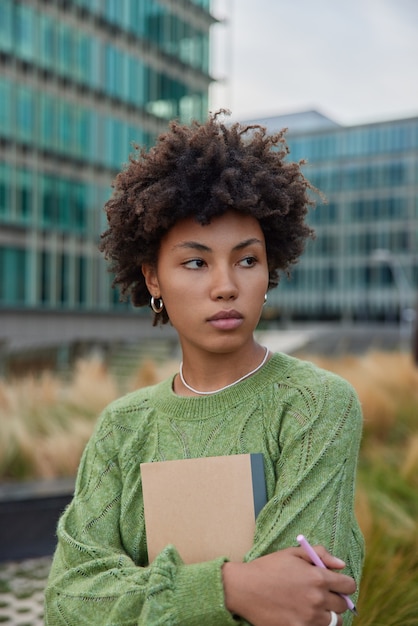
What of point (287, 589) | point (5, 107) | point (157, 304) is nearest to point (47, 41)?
point (5, 107)

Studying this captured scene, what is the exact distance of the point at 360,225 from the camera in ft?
225

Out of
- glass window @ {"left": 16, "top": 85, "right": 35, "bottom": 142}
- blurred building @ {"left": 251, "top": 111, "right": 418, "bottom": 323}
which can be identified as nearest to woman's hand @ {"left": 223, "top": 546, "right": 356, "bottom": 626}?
glass window @ {"left": 16, "top": 85, "right": 35, "bottom": 142}

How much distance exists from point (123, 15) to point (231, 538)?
3150 centimetres

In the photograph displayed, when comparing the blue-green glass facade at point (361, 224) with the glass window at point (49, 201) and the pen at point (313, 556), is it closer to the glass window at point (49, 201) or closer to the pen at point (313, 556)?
the glass window at point (49, 201)

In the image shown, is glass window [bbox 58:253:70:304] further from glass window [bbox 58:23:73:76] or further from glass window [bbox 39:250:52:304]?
glass window [bbox 58:23:73:76]

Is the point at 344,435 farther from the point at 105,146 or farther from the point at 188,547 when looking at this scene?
the point at 105,146

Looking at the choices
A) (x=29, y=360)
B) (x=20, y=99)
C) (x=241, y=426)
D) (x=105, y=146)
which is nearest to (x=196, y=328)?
(x=241, y=426)

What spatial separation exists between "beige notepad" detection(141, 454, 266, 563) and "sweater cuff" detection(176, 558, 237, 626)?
119 millimetres

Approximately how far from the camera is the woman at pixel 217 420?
5.03 ft

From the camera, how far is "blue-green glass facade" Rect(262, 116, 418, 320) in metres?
66.3

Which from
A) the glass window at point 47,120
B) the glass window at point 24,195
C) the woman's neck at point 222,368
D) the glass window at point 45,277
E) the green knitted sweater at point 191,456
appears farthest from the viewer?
the glass window at point 45,277

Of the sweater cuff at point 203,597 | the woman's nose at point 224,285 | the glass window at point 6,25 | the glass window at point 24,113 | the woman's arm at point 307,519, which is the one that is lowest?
the sweater cuff at point 203,597

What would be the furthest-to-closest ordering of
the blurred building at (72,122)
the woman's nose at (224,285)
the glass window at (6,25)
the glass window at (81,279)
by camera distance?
the glass window at (81,279) → the blurred building at (72,122) → the glass window at (6,25) → the woman's nose at (224,285)

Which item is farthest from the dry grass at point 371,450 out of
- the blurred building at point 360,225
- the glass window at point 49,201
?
the blurred building at point 360,225
